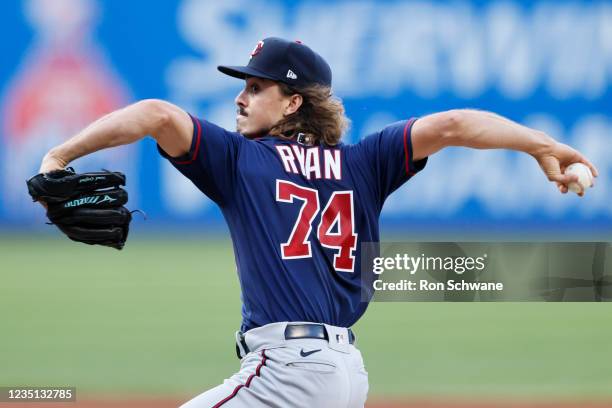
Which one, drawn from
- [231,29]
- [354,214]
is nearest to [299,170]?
[354,214]

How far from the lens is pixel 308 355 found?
263cm

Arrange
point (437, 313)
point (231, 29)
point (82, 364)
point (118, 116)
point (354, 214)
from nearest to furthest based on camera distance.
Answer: point (118, 116) < point (354, 214) < point (82, 364) < point (437, 313) < point (231, 29)

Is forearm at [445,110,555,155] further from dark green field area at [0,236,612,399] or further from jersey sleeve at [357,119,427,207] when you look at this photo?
dark green field area at [0,236,612,399]

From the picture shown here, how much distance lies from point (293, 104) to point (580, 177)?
1.01 meters

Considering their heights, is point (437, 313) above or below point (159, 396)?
above

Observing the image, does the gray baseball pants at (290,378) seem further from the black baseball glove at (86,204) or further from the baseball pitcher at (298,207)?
the black baseball glove at (86,204)

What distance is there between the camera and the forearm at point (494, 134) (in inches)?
105

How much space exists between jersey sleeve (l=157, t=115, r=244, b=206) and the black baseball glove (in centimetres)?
21

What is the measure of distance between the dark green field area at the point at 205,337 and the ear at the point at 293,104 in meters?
4.28

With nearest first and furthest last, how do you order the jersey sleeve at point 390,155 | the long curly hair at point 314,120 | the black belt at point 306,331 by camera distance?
the black belt at point 306,331 < the jersey sleeve at point 390,155 < the long curly hair at point 314,120

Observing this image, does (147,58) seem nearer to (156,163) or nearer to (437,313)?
(156,163)

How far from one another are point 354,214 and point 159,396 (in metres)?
4.41

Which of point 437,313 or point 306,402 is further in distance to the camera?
point 437,313

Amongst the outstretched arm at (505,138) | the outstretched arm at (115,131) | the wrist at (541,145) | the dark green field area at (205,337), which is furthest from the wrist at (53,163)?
the dark green field area at (205,337)
